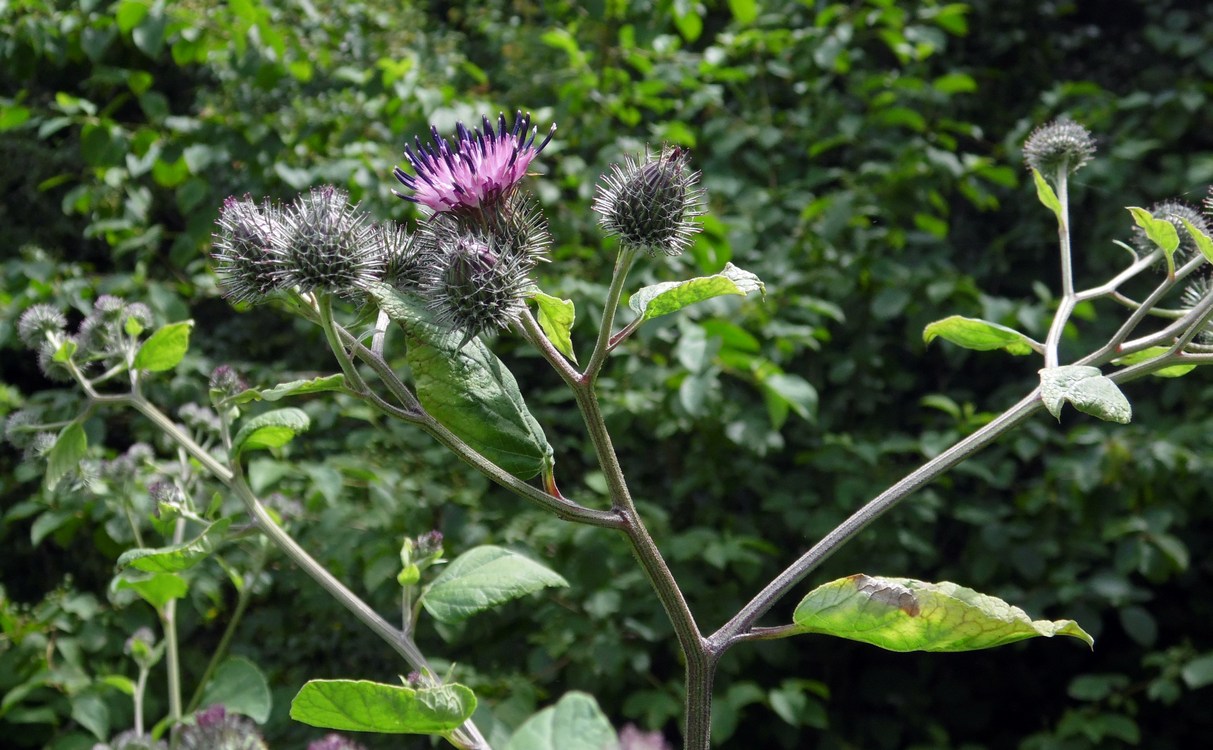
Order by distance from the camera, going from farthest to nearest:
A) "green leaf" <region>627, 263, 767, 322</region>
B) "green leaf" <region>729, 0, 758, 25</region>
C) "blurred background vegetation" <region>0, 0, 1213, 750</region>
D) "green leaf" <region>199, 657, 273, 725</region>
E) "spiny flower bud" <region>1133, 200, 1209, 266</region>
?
"green leaf" <region>729, 0, 758, 25</region> → "blurred background vegetation" <region>0, 0, 1213, 750</region> → "green leaf" <region>199, 657, 273, 725</region> → "spiny flower bud" <region>1133, 200, 1209, 266</region> → "green leaf" <region>627, 263, 767, 322</region>

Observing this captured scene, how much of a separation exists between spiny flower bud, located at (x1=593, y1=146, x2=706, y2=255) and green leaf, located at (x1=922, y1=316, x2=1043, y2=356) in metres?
0.32

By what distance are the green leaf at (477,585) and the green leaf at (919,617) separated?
16.8 inches

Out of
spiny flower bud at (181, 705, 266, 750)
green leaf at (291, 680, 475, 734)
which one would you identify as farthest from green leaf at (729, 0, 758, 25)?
green leaf at (291, 680, 475, 734)

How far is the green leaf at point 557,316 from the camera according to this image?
105cm

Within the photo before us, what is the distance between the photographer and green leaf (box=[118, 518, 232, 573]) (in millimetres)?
1208

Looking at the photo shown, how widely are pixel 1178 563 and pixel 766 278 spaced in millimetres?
1545

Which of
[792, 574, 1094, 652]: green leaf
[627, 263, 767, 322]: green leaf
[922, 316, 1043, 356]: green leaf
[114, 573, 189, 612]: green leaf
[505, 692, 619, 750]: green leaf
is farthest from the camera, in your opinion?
[114, 573, 189, 612]: green leaf

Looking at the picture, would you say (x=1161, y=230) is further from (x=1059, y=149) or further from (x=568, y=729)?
(x=568, y=729)

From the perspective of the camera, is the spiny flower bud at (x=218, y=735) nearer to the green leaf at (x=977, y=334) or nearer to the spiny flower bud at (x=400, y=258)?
the spiny flower bud at (x=400, y=258)

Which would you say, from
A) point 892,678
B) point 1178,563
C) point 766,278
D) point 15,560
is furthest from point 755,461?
point 15,560

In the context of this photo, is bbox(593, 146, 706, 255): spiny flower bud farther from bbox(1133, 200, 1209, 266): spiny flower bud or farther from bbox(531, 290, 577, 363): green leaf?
bbox(1133, 200, 1209, 266): spiny flower bud

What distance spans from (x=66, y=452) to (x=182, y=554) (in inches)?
14.1

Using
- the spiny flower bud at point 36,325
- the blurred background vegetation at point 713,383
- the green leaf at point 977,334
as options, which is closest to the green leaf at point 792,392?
the blurred background vegetation at point 713,383

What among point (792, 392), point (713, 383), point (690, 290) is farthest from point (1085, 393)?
point (713, 383)
